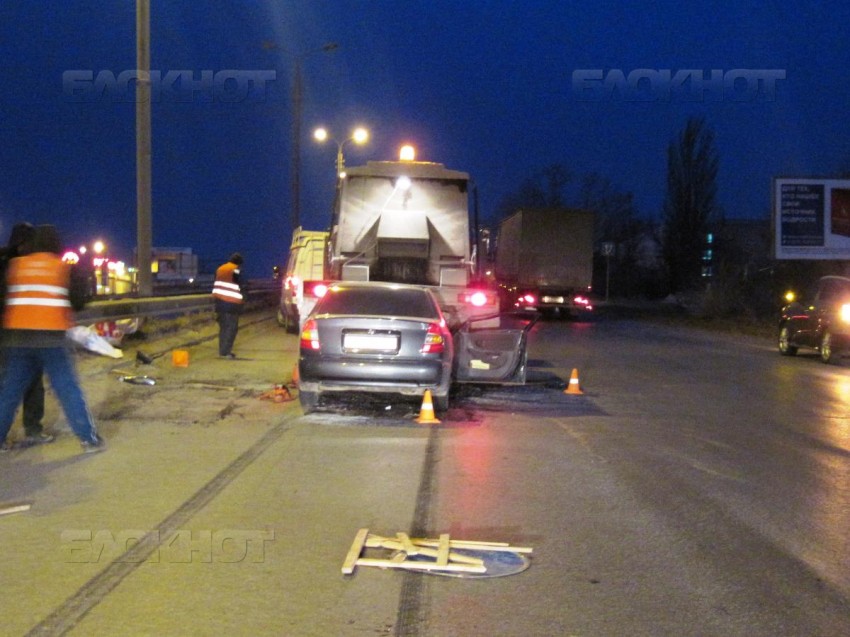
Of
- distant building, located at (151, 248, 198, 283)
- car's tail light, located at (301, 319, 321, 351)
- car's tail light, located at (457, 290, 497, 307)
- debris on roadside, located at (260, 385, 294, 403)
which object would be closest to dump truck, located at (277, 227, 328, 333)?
car's tail light, located at (457, 290, 497, 307)

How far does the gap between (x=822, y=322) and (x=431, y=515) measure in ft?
49.1

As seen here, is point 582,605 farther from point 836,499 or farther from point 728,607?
point 836,499

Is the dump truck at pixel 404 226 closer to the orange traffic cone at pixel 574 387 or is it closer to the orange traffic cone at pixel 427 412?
the orange traffic cone at pixel 574 387

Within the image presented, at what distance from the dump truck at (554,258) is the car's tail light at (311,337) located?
A: 23.2 metres

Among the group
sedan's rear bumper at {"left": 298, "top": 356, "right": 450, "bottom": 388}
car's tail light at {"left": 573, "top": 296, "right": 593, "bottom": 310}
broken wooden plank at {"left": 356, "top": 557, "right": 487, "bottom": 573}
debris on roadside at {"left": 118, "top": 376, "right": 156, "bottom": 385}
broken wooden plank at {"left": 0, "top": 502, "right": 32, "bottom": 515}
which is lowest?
broken wooden plank at {"left": 356, "top": 557, "right": 487, "bottom": 573}

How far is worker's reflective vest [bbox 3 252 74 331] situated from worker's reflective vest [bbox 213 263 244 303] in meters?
8.00

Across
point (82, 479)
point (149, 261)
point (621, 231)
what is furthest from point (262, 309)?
point (621, 231)

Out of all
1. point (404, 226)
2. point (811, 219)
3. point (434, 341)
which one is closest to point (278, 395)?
point (434, 341)

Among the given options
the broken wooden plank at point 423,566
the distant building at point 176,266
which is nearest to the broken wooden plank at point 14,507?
the broken wooden plank at point 423,566

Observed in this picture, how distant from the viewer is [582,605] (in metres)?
5.05

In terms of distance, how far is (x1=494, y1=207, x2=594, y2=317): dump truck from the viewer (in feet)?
111

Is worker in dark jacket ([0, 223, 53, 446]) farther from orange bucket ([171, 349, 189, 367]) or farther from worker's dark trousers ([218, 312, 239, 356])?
worker's dark trousers ([218, 312, 239, 356])

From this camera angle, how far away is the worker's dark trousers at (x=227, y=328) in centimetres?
1661

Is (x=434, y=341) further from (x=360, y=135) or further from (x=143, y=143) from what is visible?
(x=360, y=135)
